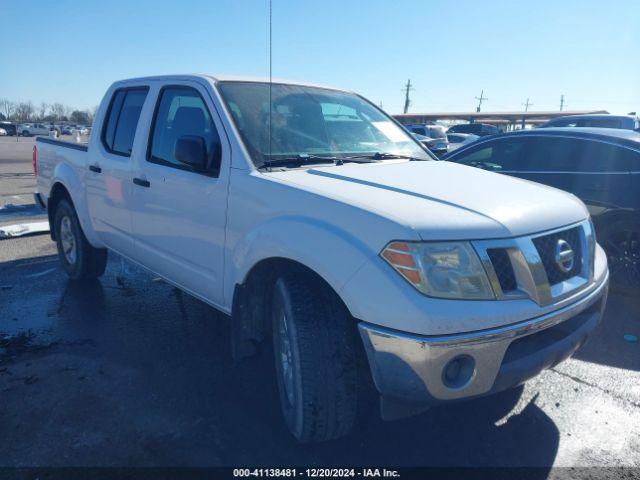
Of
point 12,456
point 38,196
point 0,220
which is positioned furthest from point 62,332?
point 0,220

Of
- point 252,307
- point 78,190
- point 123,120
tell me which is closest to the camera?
point 252,307

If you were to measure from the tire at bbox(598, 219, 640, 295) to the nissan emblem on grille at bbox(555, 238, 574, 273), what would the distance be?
2.68 meters

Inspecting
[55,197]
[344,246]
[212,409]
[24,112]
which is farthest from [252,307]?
[24,112]

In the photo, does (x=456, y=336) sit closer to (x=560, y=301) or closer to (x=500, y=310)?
(x=500, y=310)

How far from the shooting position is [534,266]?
7.47ft

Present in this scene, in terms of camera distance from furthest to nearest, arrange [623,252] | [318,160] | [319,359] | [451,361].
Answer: [623,252] → [318,160] → [319,359] → [451,361]

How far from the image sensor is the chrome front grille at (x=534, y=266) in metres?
2.20

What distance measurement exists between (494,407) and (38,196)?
16.7 ft

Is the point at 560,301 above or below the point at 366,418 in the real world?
above

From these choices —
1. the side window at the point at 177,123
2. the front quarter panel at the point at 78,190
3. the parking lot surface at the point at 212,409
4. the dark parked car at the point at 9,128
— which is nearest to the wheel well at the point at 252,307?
the parking lot surface at the point at 212,409

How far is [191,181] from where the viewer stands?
322 centimetres

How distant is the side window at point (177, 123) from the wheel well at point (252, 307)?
814mm

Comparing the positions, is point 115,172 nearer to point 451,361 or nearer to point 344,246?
point 344,246

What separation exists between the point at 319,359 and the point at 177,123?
206 centimetres
